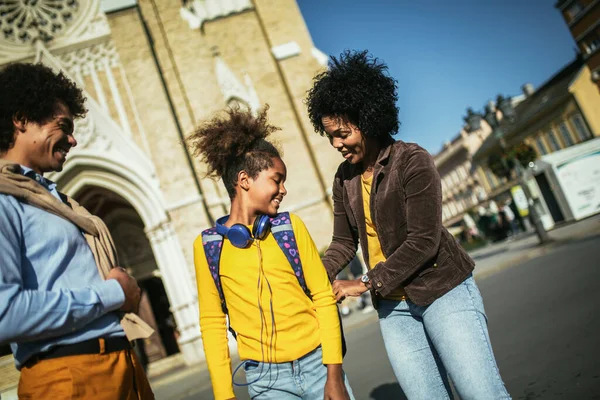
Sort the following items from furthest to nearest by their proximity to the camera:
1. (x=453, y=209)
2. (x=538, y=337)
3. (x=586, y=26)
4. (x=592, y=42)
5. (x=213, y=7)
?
(x=453, y=209) → (x=586, y=26) → (x=592, y=42) → (x=213, y=7) → (x=538, y=337)

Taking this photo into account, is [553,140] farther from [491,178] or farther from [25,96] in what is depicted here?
[25,96]

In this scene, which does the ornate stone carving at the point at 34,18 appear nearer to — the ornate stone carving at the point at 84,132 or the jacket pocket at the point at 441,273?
the ornate stone carving at the point at 84,132

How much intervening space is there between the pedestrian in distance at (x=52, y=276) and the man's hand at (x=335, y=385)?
81 cm

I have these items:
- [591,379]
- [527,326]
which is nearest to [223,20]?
[527,326]

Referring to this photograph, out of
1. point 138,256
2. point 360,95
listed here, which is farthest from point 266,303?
point 138,256

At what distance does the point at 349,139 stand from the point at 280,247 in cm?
71

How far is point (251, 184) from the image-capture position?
2.10 metres

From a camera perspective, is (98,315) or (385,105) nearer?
(98,315)

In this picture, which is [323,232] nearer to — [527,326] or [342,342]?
[527,326]

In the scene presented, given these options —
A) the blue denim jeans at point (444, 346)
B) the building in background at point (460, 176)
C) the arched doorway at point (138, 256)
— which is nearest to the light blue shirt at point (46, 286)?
the blue denim jeans at point (444, 346)

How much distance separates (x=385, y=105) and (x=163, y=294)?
1621 centimetres

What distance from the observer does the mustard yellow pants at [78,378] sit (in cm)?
148

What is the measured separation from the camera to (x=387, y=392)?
156 inches

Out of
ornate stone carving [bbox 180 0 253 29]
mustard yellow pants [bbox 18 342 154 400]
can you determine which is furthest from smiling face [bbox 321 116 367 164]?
ornate stone carving [bbox 180 0 253 29]
